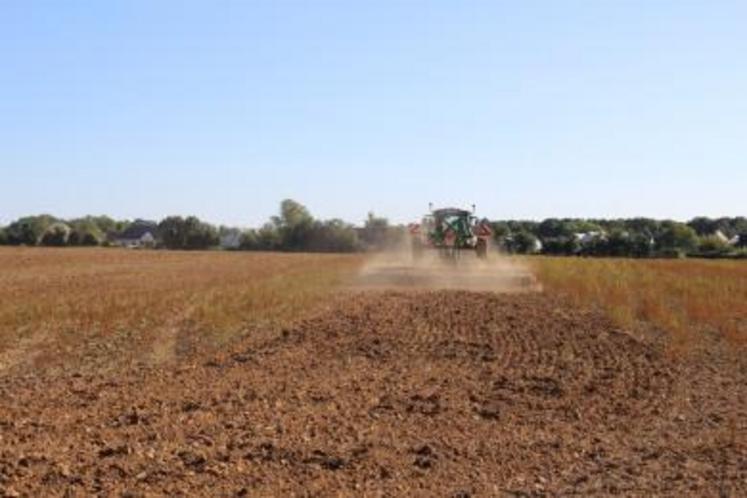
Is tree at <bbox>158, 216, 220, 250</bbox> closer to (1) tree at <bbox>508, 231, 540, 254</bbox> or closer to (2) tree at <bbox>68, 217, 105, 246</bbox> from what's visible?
(2) tree at <bbox>68, 217, 105, 246</bbox>

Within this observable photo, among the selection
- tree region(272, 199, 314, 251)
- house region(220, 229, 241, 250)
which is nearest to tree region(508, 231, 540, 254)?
tree region(272, 199, 314, 251)

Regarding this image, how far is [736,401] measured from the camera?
11242 mm

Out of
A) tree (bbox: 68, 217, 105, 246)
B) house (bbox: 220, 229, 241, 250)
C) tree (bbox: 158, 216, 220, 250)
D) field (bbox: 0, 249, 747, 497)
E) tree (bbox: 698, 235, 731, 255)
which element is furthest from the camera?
house (bbox: 220, 229, 241, 250)

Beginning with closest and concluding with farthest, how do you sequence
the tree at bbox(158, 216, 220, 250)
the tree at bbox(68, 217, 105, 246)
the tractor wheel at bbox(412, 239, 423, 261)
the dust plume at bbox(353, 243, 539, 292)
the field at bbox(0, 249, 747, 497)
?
the field at bbox(0, 249, 747, 497) → the dust plume at bbox(353, 243, 539, 292) → the tractor wheel at bbox(412, 239, 423, 261) → the tree at bbox(68, 217, 105, 246) → the tree at bbox(158, 216, 220, 250)

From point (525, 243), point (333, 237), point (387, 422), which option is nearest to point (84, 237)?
point (333, 237)

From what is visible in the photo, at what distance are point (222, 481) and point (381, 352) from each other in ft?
24.8

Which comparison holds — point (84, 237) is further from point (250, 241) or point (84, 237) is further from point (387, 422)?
point (387, 422)

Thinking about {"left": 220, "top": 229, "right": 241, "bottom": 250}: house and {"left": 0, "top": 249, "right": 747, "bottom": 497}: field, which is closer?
{"left": 0, "top": 249, "right": 747, "bottom": 497}: field

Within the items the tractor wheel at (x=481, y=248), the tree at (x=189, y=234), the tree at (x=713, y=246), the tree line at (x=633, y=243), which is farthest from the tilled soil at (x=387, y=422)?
the tree at (x=189, y=234)

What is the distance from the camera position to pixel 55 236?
10781 cm

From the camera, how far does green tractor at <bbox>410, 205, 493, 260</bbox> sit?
37.9 m

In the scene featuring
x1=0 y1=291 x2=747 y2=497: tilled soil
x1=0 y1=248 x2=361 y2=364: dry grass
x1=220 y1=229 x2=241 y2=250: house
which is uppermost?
x1=220 y1=229 x2=241 y2=250: house

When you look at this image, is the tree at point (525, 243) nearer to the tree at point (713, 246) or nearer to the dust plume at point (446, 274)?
the tree at point (713, 246)

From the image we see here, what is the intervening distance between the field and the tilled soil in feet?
0.10
